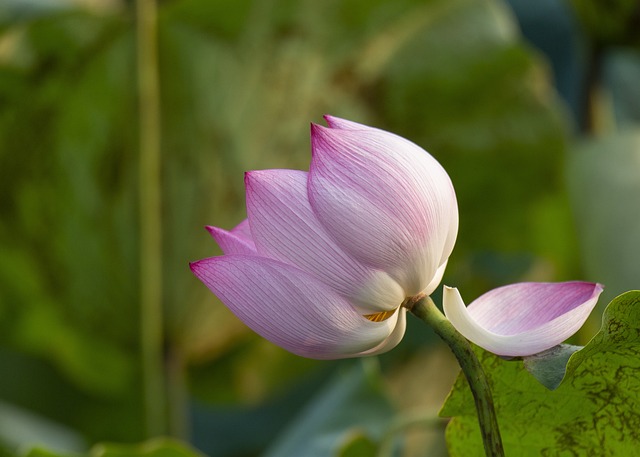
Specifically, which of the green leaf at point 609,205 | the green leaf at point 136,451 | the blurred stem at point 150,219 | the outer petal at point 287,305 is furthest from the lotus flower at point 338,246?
the blurred stem at point 150,219

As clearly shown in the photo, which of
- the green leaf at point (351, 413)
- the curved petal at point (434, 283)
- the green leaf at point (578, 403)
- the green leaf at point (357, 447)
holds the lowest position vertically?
the green leaf at point (351, 413)

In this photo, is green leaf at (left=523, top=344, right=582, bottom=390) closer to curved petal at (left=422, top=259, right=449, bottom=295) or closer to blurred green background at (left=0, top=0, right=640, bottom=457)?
curved petal at (left=422, top=259, right=449, bottom=295)

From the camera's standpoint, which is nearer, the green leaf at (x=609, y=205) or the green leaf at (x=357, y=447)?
the green leaf at (x=357, y=447)

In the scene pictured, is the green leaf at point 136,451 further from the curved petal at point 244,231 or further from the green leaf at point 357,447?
the curved petal at point 244,231

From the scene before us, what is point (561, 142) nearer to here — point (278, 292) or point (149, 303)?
point (149, 303)

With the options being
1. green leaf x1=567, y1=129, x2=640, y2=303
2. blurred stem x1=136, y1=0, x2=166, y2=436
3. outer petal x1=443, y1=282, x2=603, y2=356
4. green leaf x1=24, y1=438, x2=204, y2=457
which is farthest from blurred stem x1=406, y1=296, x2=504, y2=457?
blurred stem x1=136, y1=0, x2=166, y2=436

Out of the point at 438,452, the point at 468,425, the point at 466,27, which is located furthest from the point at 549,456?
the point at 466,27
